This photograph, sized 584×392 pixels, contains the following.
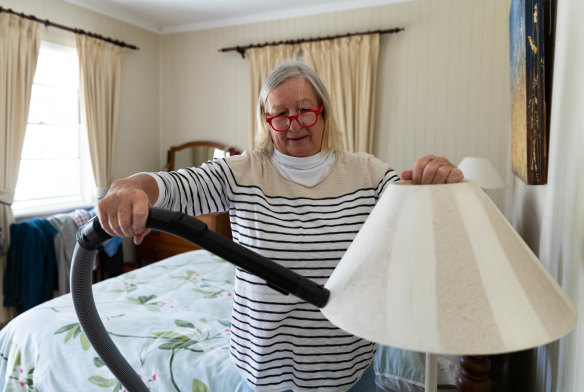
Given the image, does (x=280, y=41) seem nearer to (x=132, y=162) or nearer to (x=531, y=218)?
(x=132, y=162)

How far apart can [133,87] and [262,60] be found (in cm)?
142

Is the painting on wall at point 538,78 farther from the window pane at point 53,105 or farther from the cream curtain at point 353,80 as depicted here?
the window pane at point 53,105

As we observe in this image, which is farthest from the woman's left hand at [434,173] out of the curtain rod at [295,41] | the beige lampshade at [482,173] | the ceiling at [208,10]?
the ceiling at [208,10]

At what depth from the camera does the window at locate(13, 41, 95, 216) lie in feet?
11.6

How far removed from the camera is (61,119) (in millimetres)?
3773

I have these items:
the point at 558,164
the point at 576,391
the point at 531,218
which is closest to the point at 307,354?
the point at 576,391

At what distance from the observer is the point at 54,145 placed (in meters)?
3.76

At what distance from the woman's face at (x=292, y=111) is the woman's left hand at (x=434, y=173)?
0.46m

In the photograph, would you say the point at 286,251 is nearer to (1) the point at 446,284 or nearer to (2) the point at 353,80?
(1) the point at 446,284

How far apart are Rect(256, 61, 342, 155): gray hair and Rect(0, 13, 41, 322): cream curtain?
114 inches

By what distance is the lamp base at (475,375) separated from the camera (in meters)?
1.22

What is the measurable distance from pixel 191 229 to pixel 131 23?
174 inches

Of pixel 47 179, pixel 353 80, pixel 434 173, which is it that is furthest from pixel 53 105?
pixel 434 173

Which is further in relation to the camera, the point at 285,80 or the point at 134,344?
the point at 134,344
